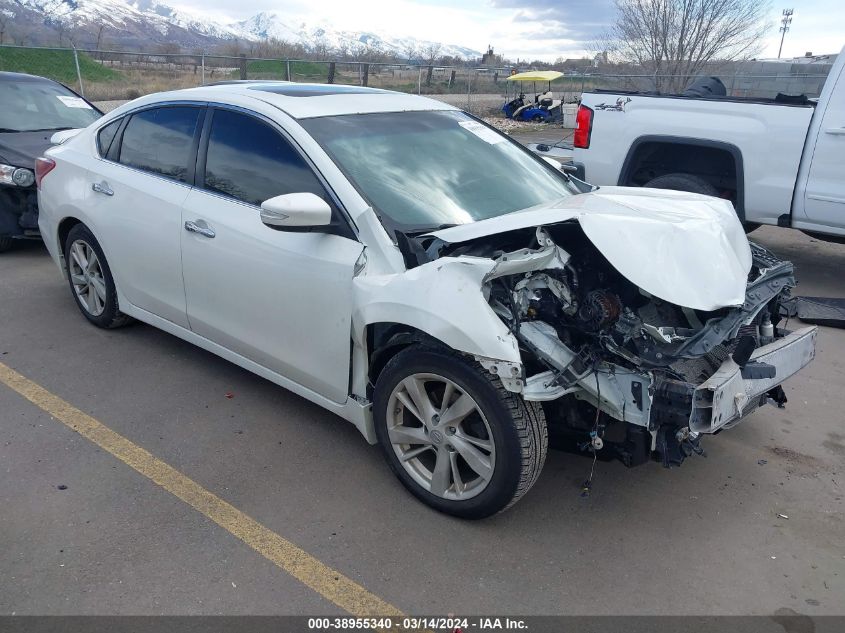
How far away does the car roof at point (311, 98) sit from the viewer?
379 centimetres

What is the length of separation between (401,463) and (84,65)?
27610 millimetres

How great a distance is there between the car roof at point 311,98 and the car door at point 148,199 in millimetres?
133

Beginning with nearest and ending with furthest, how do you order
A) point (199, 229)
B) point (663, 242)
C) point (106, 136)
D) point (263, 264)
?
point (663, 242) < point (263, 264) < point (199, 229) < point (106, 136)

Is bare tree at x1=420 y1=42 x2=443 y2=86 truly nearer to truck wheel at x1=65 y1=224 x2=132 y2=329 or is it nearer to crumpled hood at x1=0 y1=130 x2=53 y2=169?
crumpled hood at x1=0 y1=130 x2=53 y2=169

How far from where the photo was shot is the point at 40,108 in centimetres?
773

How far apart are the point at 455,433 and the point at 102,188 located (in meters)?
3.01

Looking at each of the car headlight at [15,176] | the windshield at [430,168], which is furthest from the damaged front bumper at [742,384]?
the car headlight at [15,176]

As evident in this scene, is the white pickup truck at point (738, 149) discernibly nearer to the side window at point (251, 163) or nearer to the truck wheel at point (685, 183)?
the truck wheel at point (685, 183)

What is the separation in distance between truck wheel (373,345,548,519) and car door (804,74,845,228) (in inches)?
179

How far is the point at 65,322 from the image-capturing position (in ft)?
17.3

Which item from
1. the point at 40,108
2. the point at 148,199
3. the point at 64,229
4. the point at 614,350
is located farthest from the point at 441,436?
the point at 40,108

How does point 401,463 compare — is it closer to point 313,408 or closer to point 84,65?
point 313,408

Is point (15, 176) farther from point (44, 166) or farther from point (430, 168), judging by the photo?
point (430, 168)

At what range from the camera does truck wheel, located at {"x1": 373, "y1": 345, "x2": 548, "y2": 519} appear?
9.30ft
